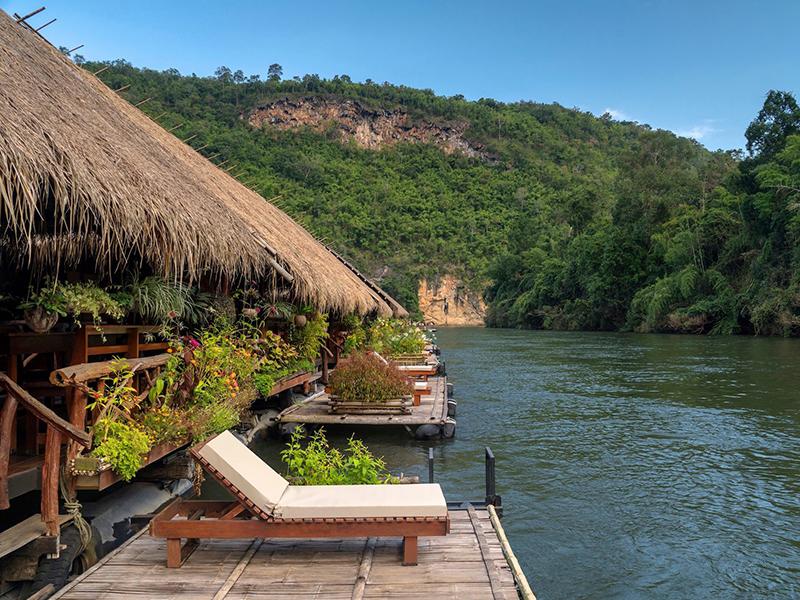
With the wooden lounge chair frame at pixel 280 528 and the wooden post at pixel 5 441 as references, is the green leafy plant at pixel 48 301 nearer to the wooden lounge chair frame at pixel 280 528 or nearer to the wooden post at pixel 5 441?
the wooden post at pixel 5 441

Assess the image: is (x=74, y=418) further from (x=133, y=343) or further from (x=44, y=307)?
(x=133, y=343)

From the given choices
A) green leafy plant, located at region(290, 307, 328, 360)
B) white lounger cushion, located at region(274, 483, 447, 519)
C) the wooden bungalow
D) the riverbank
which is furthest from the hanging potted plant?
green leafy plant, located at region(290, 307, 328, 360)

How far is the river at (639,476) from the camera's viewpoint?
6055 millimetres

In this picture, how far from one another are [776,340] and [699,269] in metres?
11.5

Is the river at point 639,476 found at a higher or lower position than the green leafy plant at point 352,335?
lower

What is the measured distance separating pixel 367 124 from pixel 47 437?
329 ft

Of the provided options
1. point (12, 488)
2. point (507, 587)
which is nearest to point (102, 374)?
point (12, 488)

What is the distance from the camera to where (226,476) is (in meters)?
4.45

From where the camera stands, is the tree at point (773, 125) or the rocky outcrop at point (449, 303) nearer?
the tree at point (773, 125)

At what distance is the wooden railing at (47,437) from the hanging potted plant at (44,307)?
0.76 m

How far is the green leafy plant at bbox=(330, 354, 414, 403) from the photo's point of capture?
1121 centimetres

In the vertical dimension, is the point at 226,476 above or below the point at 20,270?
below

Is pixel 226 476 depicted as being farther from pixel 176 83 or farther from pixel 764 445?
pixel 176 83

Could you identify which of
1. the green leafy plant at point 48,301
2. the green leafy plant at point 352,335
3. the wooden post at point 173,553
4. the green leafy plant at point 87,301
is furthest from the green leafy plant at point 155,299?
the green leafy plant at point 352,335
